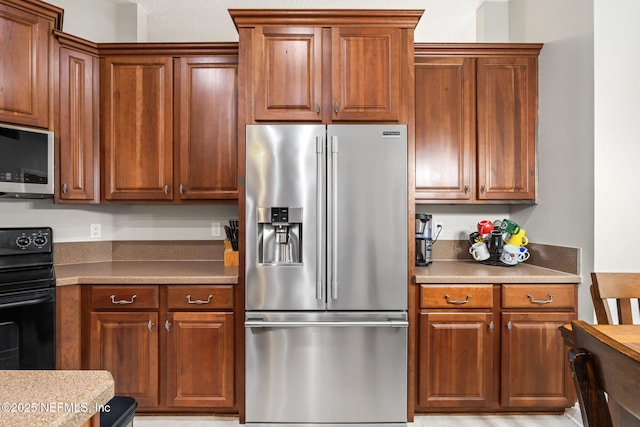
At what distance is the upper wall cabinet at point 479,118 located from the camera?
2.67 m

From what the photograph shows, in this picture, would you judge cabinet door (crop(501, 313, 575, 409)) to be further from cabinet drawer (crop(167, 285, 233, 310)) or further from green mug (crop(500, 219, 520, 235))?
cabinet drawer (crop(167, 285, 233, 310))

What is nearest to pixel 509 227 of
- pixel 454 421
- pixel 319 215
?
pixel 454 421

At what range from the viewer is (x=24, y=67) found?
2.29 metres

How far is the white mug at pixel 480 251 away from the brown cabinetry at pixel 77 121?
2.67 metres

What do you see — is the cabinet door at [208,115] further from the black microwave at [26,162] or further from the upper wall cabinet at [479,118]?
the upper wall cabinet at [479,118]

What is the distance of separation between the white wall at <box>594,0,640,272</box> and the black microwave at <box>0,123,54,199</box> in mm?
3222

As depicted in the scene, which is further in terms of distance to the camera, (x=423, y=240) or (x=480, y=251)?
(x=480, y=251)

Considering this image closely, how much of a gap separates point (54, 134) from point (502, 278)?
289cm

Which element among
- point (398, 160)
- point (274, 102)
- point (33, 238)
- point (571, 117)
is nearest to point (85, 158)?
point (33, 238)

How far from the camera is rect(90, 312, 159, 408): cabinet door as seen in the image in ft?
7.45

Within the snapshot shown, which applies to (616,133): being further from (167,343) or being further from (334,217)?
(167,343)

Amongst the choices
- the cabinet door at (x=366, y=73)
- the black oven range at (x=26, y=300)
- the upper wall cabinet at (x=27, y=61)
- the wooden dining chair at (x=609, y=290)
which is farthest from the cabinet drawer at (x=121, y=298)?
the wooden dining chair at (x=609, y=290)

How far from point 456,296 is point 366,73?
1.42m

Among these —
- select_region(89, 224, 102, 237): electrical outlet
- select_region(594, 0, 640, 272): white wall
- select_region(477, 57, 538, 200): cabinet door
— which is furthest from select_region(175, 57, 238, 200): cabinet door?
select_region(594, 0, 640, 272): white wall
